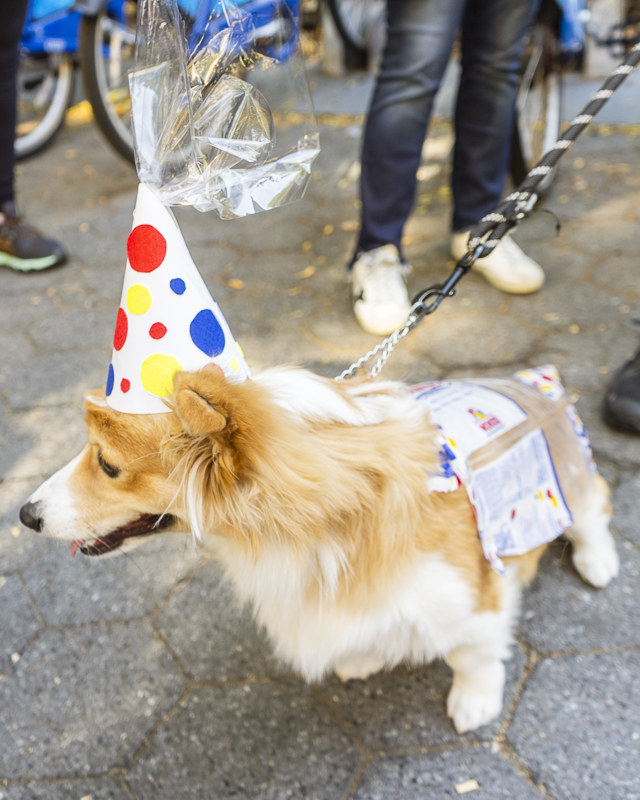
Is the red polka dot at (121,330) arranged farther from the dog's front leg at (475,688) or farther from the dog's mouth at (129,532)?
the dog's front leg at (475,688)

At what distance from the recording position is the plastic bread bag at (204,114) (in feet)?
3.96

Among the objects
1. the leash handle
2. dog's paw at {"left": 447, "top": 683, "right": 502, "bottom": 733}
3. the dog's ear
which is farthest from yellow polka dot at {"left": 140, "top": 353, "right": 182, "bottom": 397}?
dog's paw at {"left": 447, "top": 683, "right": 502, "bottom": 733}

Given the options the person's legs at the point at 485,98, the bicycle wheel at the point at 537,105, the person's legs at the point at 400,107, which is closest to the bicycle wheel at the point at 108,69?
the person's legs at the point at 400,107

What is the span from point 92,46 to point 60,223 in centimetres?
102

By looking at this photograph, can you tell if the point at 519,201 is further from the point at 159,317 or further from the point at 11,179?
the point at 11,179

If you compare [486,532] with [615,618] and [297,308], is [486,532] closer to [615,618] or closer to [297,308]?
[615,618]

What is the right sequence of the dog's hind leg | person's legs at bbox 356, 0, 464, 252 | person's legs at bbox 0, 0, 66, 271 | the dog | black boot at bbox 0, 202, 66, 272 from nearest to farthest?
the dog
the dog's hind leg
person's legs at bbox 356, 0, 464, 252
person's legs at bbox 0, 0, 66, 271
black boot at bbox 0, 202, 66, 272

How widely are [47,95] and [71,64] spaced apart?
0.28 metres

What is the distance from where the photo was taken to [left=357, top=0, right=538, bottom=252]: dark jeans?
2.51 metres

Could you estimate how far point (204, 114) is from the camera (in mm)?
1222

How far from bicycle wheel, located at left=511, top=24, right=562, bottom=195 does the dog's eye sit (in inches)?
115

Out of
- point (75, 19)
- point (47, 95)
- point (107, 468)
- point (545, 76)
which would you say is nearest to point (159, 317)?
point (107, 468)

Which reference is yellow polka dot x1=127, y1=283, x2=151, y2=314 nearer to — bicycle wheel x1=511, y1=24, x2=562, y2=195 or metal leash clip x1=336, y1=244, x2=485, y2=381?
metal leash clip x1=336, y1=244, x2=485, y2=381

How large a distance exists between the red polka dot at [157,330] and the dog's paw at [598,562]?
1259 mm
